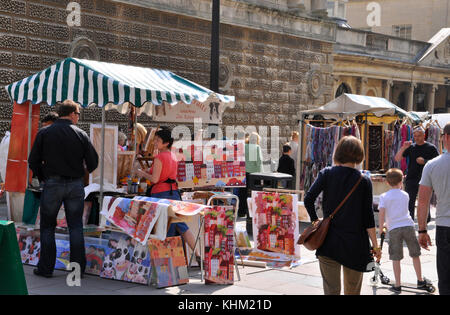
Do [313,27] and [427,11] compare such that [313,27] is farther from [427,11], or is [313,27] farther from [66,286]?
[427,11]

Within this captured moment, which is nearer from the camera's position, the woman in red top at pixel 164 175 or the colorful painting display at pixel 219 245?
the colorful painting display at pixel 219 245

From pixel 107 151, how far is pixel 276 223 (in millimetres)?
2445

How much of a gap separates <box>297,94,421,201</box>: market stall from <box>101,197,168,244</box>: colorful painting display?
6974 millimetres

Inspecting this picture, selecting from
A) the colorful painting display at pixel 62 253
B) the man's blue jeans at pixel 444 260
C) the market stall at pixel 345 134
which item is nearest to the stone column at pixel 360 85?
the market stall at pixel 345 134

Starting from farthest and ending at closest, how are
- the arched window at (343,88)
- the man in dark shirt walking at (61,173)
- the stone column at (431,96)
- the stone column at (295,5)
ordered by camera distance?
the stone column at (431,96) → the arched window at (343,88) → the stone column at (295,5) → the man in dark shirt walking at (61,173)

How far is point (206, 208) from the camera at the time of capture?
8688 millimetres

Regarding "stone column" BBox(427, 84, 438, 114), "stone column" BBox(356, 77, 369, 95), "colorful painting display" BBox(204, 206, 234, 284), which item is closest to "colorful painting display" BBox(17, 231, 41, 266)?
"colorful painting display" BBox(204, 206, 234, 284)

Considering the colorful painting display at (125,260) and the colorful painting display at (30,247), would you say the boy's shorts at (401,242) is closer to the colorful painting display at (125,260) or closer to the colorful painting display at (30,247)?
the colorful painting display at (125,260)

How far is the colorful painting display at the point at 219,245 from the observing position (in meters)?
8.52

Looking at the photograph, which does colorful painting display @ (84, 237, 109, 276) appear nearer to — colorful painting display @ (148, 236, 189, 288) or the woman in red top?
colorful painting display @ (148, 236, 189, 288)

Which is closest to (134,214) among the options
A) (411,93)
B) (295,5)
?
(295,5)

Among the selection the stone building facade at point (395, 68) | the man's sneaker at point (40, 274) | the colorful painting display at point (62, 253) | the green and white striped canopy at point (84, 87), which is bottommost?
the man's sneaker at point (40, 274)

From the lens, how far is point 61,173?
325 inches

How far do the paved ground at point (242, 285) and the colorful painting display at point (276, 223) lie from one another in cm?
55
